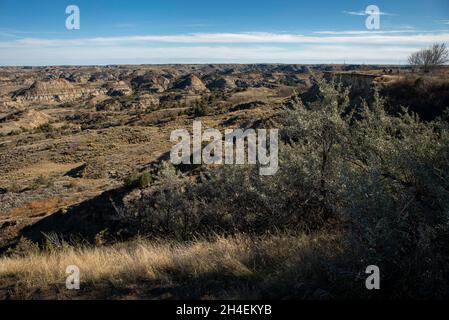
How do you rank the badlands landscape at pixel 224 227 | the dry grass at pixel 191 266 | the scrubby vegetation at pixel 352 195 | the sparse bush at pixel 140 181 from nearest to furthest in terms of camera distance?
the scrubby vegetation at pixel 352 195 < the badlands landscape at pixel 224 227 < the dry grass at pixel 191 266 < the sparse bush at pixel 140 181

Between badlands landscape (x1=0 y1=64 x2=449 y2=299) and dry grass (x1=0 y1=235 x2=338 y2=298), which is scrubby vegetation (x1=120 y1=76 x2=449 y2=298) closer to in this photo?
badlands landscape (x1=0 y1=64 x2=449 y2=299)

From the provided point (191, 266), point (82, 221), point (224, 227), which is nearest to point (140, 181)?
point (82, 221)

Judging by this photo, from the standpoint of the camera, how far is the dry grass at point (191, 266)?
4.48m

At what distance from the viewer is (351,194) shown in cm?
423

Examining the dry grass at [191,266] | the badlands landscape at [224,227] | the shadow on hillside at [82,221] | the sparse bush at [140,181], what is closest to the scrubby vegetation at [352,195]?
the badlands landscape at [224,227]

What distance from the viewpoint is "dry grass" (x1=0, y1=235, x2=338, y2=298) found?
14.7 ft

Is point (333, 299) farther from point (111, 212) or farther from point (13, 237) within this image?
point (13, 237)

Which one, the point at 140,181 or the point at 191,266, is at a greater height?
the point at 191,266

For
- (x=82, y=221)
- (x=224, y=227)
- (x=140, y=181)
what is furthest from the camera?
(x=140, y=181)

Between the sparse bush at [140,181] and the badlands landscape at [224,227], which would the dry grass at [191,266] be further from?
the sparse bush at [140,181]

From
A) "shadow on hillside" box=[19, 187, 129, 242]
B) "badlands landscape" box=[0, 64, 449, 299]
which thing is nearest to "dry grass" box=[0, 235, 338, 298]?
"badlands landscape" box=[0, 64, 449, 299]

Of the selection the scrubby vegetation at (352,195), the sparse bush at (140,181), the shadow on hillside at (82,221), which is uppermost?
the scrubby vegetation at (352,195)

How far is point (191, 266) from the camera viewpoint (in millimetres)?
4812

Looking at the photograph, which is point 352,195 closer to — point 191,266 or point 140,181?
point 191,266
